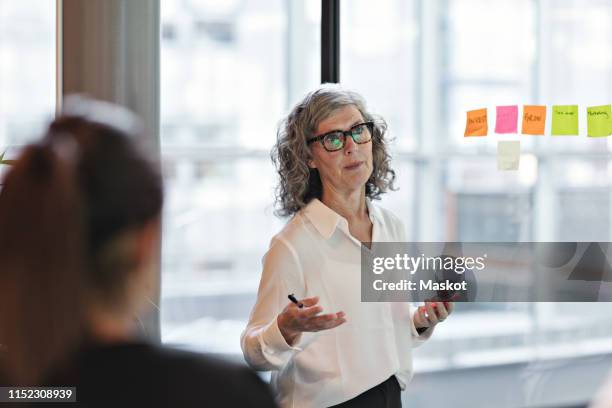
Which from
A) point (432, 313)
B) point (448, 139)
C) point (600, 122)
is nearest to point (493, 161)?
point (448, 139)

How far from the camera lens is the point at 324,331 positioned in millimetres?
2057

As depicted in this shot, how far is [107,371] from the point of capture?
82 centimetres

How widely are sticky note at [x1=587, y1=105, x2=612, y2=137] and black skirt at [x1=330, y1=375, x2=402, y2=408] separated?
1.34 metres

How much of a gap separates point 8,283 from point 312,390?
130 cm

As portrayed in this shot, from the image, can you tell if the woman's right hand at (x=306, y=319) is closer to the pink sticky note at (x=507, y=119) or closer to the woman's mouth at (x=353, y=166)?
the woman's mouth at (x=353, y=166)

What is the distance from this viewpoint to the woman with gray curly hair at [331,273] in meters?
1.99

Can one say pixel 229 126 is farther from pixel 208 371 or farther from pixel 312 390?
pixel 208 371

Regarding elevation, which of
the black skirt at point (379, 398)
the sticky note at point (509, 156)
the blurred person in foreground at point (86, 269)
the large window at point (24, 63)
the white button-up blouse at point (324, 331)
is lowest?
the black skirt at point (379, 398)

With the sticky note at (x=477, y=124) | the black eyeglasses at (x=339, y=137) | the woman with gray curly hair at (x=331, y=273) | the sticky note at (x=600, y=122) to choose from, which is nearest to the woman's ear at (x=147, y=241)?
the woman with gray curly hair at (x=331, y=273)

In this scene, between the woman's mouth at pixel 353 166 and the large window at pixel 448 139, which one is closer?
the woman's mouth at pixel 353 166

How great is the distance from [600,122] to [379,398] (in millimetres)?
1454

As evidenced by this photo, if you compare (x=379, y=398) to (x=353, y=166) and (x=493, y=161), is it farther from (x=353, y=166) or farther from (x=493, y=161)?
(x=493, y=161)

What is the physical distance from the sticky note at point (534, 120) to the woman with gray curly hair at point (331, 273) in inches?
31.6

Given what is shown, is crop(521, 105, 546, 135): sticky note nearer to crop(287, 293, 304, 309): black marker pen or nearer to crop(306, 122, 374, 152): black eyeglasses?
crop(306, 122, 374, 152): black eyeglasses
